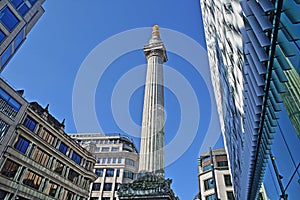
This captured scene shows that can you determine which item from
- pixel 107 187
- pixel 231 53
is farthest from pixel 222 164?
pixel 231 53

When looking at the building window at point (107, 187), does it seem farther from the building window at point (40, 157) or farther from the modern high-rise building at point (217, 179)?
the building window at point (40, 157)

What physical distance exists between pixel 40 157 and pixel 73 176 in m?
8.46

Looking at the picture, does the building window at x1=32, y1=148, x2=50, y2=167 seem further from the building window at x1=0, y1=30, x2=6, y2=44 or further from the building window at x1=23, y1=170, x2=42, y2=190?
the building window at x1=0, y1=30, x2=6, y2=44

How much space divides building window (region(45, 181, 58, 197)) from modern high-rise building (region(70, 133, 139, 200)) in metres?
21.9

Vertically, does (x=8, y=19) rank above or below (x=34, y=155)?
above

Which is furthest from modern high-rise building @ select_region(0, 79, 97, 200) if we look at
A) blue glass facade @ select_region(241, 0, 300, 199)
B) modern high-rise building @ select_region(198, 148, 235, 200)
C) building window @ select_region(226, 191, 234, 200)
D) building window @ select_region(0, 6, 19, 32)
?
blue glass facade @ select_region(241, 0, 300, 199)

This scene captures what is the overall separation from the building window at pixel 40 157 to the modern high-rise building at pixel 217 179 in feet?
93.0

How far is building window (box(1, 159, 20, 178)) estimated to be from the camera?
86.4ft

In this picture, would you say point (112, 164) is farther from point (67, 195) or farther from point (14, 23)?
point (14, 23)

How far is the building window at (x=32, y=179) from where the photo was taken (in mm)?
28806

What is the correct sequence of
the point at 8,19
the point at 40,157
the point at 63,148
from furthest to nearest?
the point at 63,148 → the point at 40,157 → the point at 8,19

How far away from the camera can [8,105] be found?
2744 centimetres

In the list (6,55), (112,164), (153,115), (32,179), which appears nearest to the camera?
(6,55)

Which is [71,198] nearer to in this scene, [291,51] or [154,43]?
Answer: [154,43]
